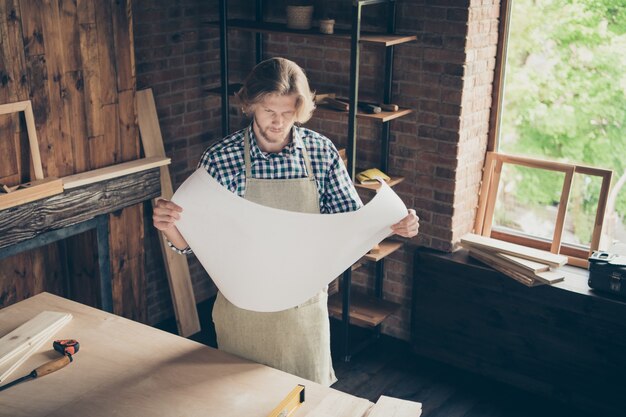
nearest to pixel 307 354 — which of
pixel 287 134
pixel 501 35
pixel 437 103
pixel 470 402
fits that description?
pixel 287 134

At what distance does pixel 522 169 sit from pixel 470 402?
121cm

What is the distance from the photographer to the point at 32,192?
311 cm

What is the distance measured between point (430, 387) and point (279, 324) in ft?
5.17

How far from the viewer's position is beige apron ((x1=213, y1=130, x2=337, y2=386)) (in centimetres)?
248

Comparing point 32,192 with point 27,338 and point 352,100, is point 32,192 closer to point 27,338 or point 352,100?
point 27,338

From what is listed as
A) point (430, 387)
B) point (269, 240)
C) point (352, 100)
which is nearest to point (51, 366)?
point (269, 240)

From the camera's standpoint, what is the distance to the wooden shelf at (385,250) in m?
3.84

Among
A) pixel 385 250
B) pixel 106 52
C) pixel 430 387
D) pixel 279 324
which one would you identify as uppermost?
pixel 106 52

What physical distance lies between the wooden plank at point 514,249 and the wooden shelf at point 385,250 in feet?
1.16

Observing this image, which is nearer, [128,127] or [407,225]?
[407,225]

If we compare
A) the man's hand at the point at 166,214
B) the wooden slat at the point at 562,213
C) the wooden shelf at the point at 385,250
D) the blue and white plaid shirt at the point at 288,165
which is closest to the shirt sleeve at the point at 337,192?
the blue and white plaid shirt at the point at 288,165

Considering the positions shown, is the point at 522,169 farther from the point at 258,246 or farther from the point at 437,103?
the point at 258,246

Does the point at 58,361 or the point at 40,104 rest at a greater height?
the point at 40,104

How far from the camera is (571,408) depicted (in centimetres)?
366
